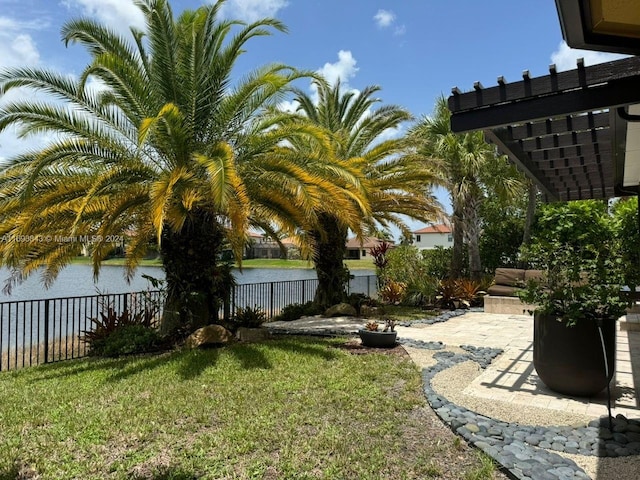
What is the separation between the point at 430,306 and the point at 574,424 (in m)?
9.91

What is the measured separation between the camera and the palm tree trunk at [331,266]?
12.8 metres

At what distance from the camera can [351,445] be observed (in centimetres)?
362

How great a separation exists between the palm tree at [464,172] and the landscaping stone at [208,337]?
9.90 metres

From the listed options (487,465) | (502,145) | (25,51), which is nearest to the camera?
(487,465)

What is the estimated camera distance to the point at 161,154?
7977 mm

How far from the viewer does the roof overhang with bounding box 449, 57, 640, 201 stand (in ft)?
10.3

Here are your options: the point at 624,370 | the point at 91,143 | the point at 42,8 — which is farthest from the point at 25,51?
the point at 624,370

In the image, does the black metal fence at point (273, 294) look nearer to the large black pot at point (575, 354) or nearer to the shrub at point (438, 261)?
the shrub at point (438, 261)

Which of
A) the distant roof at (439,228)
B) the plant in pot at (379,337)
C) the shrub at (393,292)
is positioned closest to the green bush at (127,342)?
the plant in pot at (379,337)

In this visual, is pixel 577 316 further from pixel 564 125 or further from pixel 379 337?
pixel 379 337

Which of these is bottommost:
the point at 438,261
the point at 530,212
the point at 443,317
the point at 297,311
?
the point at 443,317

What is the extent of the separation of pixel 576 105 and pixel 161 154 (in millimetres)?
6772

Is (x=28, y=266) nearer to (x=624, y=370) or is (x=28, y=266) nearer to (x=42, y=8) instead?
(x=42, y=8)

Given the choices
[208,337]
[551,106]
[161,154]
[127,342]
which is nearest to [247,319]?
[208,337]
